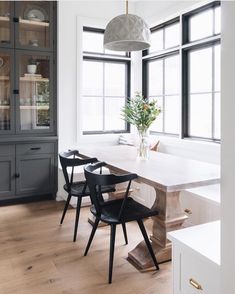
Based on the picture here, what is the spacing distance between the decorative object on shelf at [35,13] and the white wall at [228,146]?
135 inches

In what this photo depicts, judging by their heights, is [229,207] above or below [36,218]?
above

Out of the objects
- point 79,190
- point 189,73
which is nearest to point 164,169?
point 79,190

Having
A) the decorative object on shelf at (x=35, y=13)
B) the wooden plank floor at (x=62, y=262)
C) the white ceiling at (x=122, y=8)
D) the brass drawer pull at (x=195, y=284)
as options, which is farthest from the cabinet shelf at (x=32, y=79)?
the brass drawer pull at (x=195, y=284)

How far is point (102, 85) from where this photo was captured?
486cm

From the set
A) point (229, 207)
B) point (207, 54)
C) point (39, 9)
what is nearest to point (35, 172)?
Result: point (39, 9)

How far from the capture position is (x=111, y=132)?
496cm

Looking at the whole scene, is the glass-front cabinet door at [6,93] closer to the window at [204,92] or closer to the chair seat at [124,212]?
the chair seat at [124,212]

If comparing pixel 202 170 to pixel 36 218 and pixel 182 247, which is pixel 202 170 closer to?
pixel 182 247

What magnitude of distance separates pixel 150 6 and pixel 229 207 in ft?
13.1

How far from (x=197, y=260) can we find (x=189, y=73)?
115 inches

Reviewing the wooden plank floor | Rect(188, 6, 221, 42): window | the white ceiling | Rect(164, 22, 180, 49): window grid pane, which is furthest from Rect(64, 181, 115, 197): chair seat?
the white ceiling

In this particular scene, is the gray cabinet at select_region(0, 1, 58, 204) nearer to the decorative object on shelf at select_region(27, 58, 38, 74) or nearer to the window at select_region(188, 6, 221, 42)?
the decorative object on shelf at select_region(27, 58, 38, 74)

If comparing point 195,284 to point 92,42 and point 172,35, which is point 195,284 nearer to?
point 172,35

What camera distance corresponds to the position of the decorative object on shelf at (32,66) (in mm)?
4105
